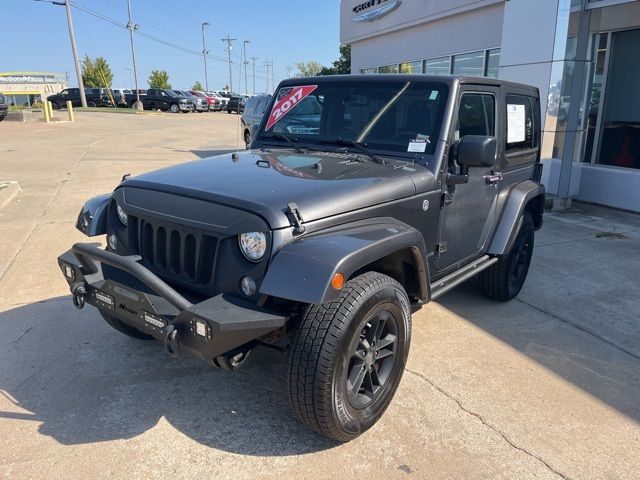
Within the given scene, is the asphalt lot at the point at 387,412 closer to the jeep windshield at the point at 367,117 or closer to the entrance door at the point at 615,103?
the jeep windshield at the point at 367,117

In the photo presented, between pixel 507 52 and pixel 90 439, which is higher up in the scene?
pixel 507 52

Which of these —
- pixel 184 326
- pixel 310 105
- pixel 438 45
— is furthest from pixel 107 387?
pixel 438 45

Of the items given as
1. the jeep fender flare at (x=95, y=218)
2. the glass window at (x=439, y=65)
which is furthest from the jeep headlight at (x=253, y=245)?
the glass window at (x=439, y=65)

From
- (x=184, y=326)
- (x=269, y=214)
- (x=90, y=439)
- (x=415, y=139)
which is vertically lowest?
(x=90, y=439)

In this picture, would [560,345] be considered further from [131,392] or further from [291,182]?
[131,392]

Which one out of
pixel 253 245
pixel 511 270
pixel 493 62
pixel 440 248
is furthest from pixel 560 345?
pixel 493 62

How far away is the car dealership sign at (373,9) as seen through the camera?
15141 millimetres

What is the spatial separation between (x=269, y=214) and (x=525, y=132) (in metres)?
3.06

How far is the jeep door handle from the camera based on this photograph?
3.92 metres

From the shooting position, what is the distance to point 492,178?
3975 mm

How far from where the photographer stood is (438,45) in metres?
13.5

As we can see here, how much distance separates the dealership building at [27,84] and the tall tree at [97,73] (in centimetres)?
426

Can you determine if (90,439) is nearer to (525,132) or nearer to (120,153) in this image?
(525,132)

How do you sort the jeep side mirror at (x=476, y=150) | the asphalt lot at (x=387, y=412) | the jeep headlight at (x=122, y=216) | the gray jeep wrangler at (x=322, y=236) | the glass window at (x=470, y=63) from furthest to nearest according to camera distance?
1. the glass window at (x=470, y=63)
2. the jeep side mirror at (x=476, y=150)
3. the jeep headlight at (x=122, y=216)
4. the asphalt lot at (x=387, y=412)
5. the gray jeep wrangler at (x=322, y=236)
